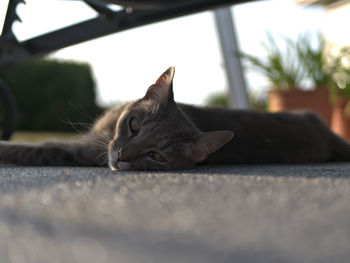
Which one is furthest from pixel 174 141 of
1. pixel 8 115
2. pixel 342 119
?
pixel 342 119

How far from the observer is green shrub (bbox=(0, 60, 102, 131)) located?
474 cm

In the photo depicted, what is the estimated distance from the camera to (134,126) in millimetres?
1261

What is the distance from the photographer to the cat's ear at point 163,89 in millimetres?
1263

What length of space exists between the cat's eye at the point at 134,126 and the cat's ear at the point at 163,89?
0.38ft

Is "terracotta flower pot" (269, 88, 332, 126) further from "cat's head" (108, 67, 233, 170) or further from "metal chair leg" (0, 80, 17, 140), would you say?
"metal chair leg" (0, 80, 17, 140)

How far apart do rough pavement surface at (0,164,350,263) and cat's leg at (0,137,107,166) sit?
0.56 metres

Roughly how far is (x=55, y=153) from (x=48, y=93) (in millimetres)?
3883

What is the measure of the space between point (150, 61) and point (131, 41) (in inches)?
8.7

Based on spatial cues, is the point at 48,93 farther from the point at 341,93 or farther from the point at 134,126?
the point at 134,126

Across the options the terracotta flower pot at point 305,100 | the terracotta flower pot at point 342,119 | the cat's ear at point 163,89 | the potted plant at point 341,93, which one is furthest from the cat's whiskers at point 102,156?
the terracotta flower pot at point 342,119

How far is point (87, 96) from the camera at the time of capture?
5215mm

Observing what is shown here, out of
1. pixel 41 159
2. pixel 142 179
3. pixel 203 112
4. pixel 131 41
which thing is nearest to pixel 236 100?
pixel 131 41

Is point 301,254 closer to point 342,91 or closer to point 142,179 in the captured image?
point 142,179

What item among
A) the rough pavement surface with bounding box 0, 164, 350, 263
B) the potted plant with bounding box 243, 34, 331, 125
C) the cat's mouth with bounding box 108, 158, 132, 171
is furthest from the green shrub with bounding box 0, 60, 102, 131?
the rough pavement surface with bounding box 0, 164, 350, 263
